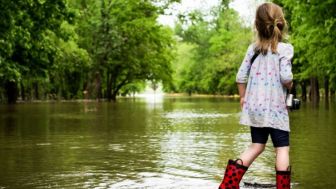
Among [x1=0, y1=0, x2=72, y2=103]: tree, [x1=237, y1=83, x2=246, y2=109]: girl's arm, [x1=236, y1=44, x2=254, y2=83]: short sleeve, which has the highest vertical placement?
[x1=0, y1=0, x2=72, y2=103]: tree

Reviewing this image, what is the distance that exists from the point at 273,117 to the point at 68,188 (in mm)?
2510

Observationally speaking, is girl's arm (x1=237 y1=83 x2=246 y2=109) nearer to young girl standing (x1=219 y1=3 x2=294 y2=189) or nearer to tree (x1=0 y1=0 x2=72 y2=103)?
young girl standing (x1=219 y1=3 x2=294 y2=189)

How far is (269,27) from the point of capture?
588cm

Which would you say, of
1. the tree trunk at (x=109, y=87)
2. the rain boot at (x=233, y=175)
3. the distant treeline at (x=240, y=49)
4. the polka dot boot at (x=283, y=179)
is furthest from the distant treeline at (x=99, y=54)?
the polka dot boot at (x=283, y=179)

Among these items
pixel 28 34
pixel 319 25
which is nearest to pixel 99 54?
pixel 319 25

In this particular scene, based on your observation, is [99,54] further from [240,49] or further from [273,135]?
[273,135]

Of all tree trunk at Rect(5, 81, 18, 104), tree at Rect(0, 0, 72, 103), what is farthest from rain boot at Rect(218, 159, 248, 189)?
tree trunk at Rect(5, 81, 18, 104)

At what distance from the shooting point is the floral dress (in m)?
5.81

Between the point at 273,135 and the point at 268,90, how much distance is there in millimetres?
426

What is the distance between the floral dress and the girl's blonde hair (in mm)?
69

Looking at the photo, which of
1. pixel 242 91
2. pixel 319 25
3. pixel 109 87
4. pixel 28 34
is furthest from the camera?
pixel 109 87

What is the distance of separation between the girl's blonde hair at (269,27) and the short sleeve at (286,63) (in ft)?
0.26

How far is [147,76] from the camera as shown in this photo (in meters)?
69.6

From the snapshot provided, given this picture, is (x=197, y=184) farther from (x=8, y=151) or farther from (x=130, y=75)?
(x=130, y=75)
